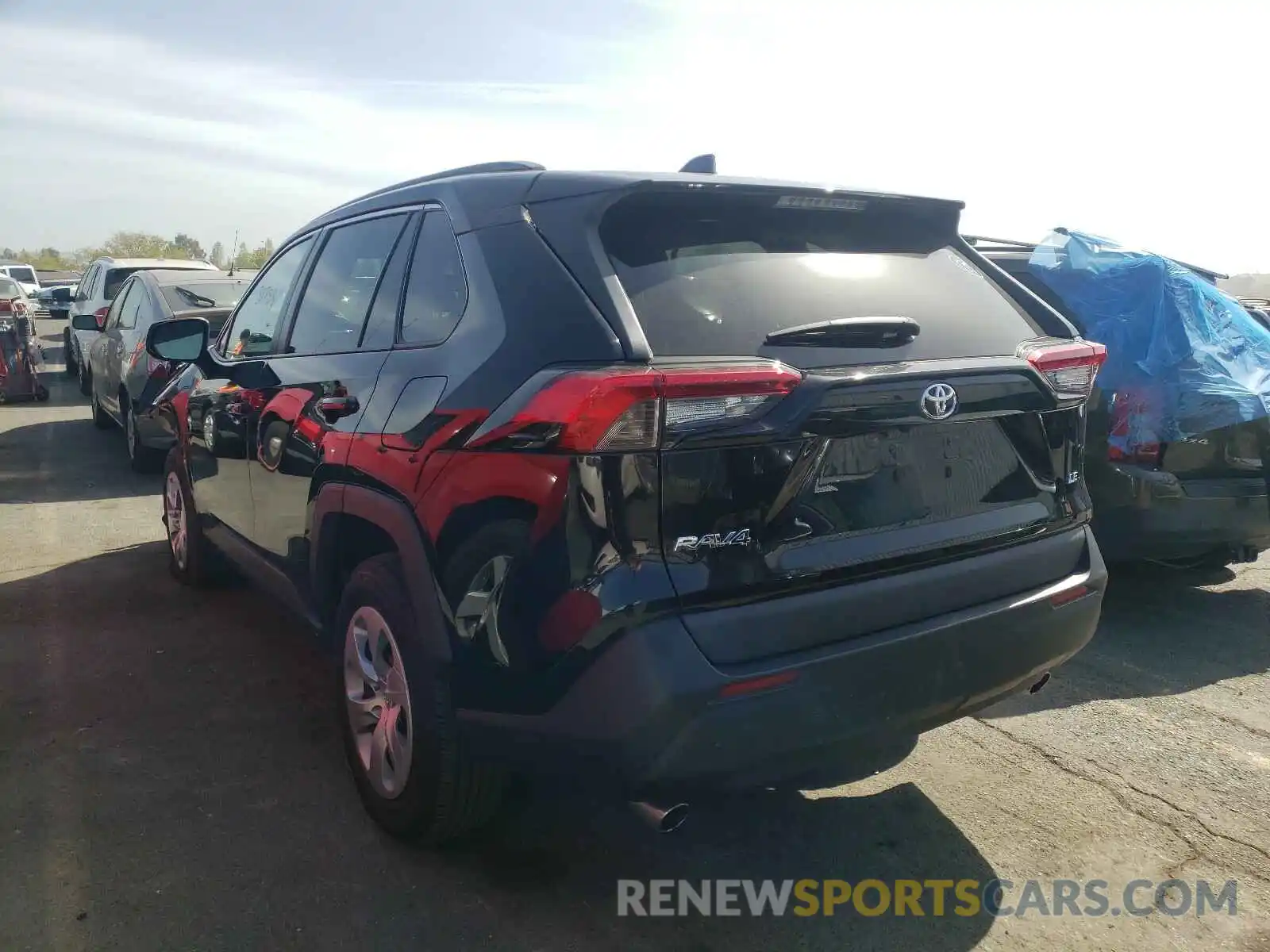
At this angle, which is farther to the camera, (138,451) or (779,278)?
(138,451)

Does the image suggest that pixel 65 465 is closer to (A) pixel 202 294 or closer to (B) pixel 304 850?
(A) pixel 202 294

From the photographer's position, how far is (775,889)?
279 centimetres

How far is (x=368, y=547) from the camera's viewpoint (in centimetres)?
307

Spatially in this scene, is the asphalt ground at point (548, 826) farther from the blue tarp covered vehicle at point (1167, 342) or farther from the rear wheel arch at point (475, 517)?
the blue tarp covered vehicle at point (1167, 342)

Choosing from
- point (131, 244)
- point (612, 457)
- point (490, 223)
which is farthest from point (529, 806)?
point (131, 244)

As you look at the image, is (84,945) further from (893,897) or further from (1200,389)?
(1200,389)

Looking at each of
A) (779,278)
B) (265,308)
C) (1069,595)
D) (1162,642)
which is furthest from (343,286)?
(1162,642)

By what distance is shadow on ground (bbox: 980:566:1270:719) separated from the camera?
416 cm

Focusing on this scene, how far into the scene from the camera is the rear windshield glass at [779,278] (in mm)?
2338

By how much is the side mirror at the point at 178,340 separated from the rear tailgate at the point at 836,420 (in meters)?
2.81

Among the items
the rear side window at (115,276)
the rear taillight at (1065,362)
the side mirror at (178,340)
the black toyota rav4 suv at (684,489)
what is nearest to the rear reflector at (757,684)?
the black toyota rav4 suv at (684,489)

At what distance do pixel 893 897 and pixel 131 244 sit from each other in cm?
9545

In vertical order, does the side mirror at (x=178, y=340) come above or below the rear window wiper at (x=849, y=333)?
below

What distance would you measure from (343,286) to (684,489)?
186cm
